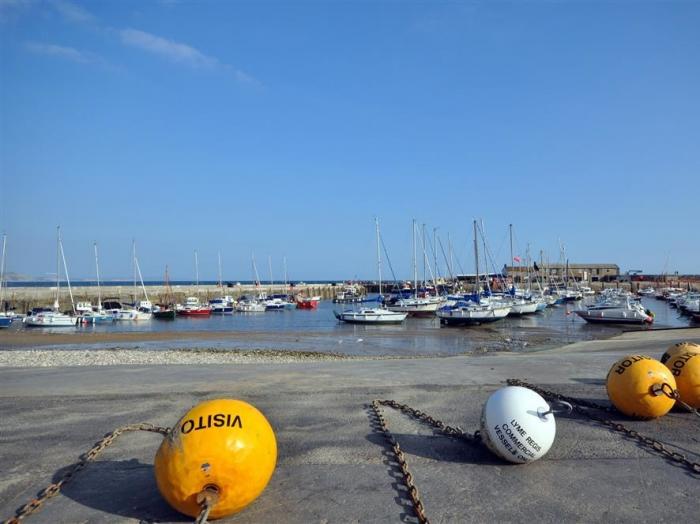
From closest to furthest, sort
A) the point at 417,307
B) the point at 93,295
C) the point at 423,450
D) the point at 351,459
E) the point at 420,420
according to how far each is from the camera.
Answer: the point at 351,459 → the point at 423,450 → the point at 420,420 → the point at 417,307 → the point at 93,295

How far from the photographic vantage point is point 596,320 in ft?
156

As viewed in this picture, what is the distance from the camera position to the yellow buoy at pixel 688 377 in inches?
311

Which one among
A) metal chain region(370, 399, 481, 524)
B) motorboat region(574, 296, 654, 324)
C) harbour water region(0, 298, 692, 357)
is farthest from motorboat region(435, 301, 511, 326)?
metal chain region(370, 399, 481, 524)

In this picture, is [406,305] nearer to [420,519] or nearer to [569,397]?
[569,397]

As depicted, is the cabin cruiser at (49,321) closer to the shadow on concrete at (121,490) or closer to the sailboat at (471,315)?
the sailboat at (471,315)

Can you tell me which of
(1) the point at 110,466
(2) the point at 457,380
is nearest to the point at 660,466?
(2) the point at 457,380

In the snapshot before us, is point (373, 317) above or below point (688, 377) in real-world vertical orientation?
below

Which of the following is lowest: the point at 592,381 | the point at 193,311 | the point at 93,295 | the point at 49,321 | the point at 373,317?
the point at 373,317

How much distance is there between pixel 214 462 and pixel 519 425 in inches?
122

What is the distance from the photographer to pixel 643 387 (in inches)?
295

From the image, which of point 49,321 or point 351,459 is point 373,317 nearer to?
point 49,321

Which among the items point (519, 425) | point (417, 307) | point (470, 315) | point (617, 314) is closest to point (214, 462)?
point (519, 425)

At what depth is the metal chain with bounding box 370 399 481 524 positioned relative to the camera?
4957 mm

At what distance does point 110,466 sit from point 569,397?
7.21m
